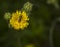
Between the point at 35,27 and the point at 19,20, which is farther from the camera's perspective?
the point at 35,27

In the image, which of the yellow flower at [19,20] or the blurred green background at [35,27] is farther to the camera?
the blurred green background at [35,27]

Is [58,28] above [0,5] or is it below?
below

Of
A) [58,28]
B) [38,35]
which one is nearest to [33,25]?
[38,35]

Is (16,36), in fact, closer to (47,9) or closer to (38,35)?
(38,35)
